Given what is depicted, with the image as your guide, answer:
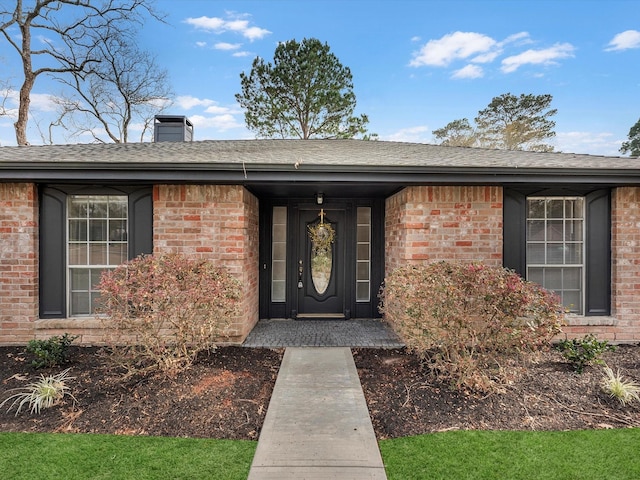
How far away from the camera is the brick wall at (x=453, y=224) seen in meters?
5.27

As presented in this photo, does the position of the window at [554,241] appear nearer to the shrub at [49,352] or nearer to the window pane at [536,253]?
the window pane at [536,253]

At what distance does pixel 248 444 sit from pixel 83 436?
1402 mm

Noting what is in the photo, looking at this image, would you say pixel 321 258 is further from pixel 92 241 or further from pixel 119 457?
pixel 119 457

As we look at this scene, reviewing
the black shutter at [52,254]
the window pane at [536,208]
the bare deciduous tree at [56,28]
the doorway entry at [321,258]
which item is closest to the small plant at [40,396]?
the black shutter at [52,254]

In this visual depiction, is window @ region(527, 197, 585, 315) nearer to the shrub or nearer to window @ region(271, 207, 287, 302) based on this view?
window @ region(271, 207, 287, 302)

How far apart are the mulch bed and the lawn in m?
0.17

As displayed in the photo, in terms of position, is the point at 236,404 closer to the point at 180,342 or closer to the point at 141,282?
the point at 180,342

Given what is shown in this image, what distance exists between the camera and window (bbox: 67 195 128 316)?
5285 millimetres

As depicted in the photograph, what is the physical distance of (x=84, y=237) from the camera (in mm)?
5297

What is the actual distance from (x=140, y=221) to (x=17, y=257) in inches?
70.0

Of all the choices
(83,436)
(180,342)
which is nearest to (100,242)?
(180,342)

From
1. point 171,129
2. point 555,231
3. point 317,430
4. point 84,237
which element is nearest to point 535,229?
point 555,231

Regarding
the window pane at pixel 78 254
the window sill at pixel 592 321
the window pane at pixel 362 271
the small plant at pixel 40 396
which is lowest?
the small plant at pixel 40 396

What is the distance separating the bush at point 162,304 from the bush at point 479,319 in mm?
2320
